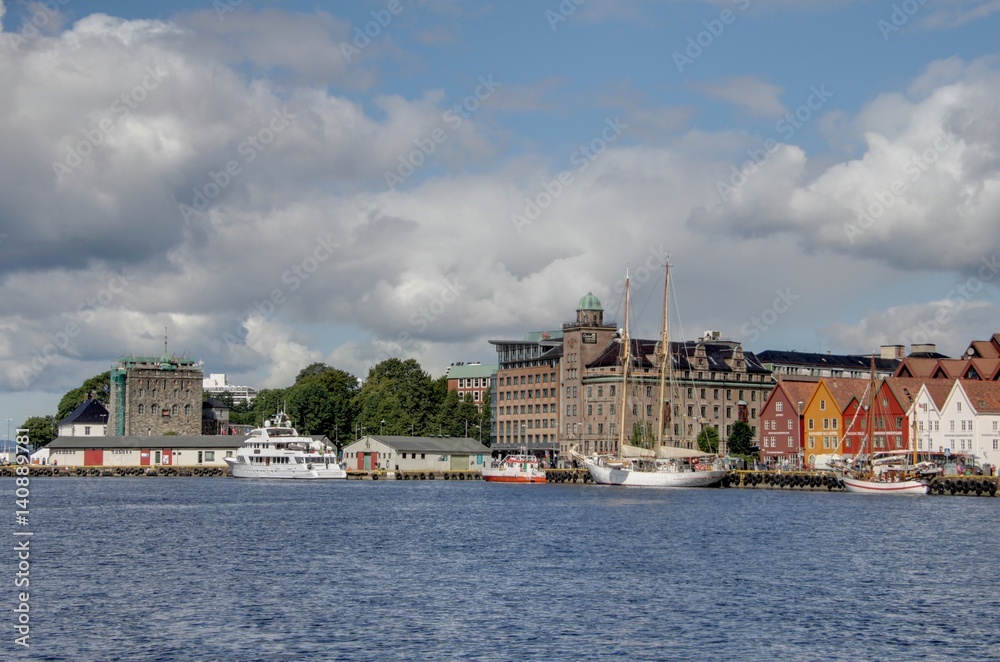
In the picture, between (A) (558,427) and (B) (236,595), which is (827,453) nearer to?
(A) (558,427)

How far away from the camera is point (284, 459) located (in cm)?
16550

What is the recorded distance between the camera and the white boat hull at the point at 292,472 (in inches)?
6427

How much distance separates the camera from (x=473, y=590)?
1847 inches

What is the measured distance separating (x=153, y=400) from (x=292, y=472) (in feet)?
141

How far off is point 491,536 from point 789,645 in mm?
33367

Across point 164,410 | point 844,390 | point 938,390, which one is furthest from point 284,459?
point 938,390

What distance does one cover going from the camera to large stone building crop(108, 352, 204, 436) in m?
194

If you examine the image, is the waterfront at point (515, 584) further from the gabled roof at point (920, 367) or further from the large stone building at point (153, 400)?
the large stone building at point (153, 400)

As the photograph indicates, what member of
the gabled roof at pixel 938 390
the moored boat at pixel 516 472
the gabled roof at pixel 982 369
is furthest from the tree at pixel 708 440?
the gabled roof at pixel 938 390

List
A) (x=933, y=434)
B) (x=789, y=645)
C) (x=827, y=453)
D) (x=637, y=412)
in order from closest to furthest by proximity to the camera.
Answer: (x=789, y=645) → (x=933, y=434) → (x=827, y=453) → (x=637, y=412)

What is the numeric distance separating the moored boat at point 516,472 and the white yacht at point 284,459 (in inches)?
806

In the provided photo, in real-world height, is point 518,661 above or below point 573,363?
below

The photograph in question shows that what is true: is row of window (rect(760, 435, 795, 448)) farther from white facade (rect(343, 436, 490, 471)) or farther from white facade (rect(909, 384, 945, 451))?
white facade (rect(343, 436, 490, 471))

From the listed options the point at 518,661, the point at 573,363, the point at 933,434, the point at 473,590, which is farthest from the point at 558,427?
the point at 518,661
